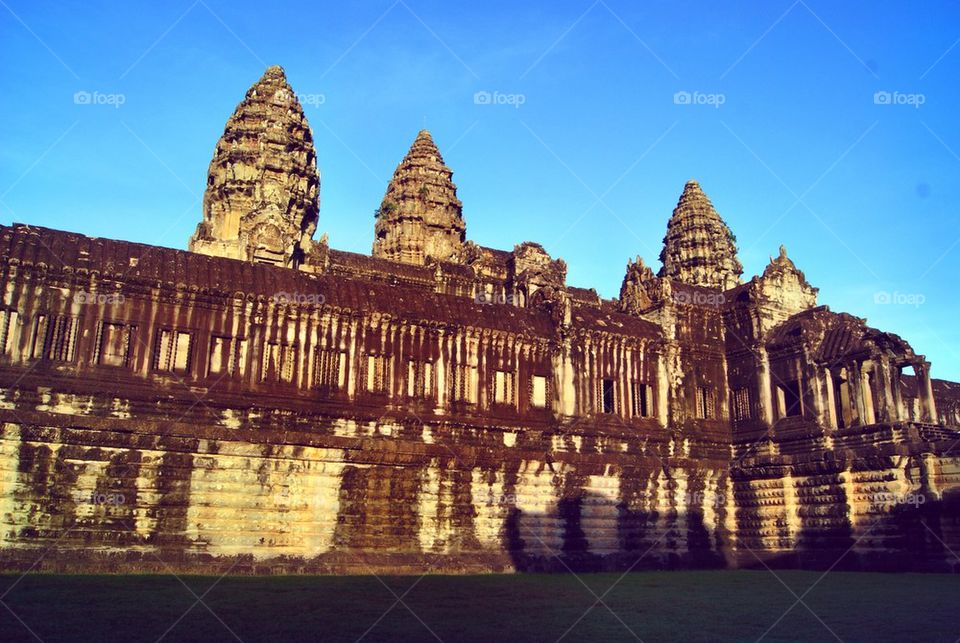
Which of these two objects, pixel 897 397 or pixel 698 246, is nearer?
pixel 897 397

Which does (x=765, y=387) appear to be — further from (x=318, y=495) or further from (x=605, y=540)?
(x=318, y=495)

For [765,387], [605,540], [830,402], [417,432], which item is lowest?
[605,540]

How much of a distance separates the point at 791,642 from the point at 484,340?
71.6 ft

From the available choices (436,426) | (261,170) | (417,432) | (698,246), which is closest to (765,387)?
(436,426)

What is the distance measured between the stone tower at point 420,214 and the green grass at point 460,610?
47.8 m

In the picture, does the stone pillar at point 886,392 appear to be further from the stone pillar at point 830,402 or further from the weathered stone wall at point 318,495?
the weathered stone wall at point 318,495

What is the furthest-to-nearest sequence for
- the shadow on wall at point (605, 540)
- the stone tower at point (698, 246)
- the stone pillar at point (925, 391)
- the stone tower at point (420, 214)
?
the stone tower at point (698, 246) < the stone tower at point (420, 214) < the stone pillar at point (925, 391) < the shadow on wall at point (605, 540)

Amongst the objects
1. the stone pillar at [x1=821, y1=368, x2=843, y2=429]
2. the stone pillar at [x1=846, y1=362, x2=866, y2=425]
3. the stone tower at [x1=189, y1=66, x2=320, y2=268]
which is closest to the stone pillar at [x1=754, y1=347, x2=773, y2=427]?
the stone pillar at [x1=821, y1=368, x2=843, y2=429]

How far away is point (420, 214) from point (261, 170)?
16129 millimetres

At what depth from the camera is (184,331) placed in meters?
27.8

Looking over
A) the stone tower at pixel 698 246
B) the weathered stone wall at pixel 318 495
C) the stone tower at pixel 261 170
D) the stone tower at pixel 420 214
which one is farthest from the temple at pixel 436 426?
the stone tower at pixel 698 246

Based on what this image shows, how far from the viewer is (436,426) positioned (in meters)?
31.0

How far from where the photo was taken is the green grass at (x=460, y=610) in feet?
41.7

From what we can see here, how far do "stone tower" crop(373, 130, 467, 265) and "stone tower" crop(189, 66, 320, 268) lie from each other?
373 inches
